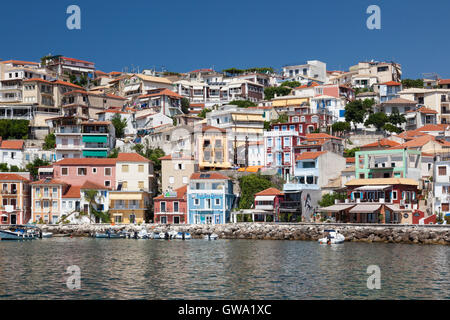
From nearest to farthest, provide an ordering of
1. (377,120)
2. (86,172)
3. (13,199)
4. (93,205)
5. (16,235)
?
(16,235)
(93,205)
(13,199)
(86,172)
(377,120)

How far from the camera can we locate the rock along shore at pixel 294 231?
53875 millimetres

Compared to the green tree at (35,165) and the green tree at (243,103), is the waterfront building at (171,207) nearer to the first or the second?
the green tree at (35,165)

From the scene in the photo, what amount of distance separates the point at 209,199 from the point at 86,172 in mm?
17539

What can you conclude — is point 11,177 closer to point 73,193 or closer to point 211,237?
point 73,193

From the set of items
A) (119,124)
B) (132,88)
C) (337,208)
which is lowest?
(337,208)

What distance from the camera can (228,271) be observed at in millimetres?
35719

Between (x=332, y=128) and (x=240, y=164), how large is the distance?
16404 mm

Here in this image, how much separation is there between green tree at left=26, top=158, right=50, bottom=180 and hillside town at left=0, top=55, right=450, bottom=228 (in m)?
0.25

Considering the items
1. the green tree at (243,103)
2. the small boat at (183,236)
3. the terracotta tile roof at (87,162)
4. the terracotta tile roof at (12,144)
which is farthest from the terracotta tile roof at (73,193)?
the green tree at (243,103)

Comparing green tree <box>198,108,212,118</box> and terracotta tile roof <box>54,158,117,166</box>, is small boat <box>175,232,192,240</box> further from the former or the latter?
green tree <box>198,108,212,118</box>

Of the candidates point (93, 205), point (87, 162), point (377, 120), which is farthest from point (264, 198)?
point (377, 120)

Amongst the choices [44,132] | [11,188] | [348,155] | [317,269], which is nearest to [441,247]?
[317,269]

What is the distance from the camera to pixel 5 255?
4619cm

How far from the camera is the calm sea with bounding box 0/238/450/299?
27.9m
